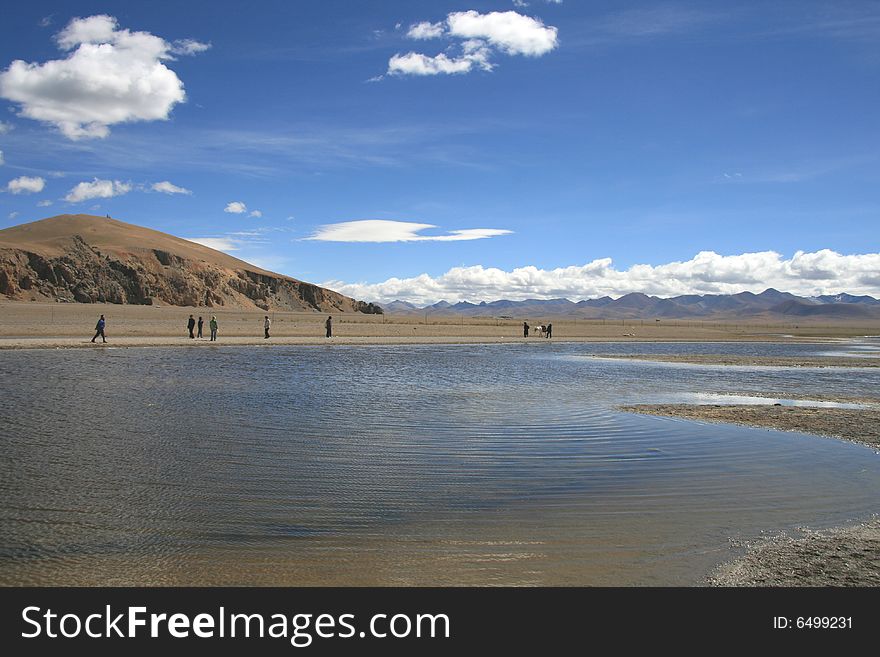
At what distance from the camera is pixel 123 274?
94625 millimetres

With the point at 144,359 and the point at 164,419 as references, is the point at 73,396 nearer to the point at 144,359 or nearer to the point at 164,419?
the point at 164,419

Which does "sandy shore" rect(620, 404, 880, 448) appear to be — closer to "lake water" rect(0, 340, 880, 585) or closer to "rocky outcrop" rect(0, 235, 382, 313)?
"lake water" rect(0, 340, 880, 585)

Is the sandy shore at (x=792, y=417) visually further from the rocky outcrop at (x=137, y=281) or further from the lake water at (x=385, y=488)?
the rocky outcrop at (x=137, y=281)

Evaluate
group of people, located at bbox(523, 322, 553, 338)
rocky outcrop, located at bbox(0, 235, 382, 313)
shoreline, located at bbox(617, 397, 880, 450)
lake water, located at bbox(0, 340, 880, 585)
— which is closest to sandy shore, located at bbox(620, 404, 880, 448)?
shoreline, located at bbox(617, 397, 880, 450)

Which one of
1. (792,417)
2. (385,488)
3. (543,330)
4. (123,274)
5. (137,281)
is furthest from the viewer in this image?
(137,281)

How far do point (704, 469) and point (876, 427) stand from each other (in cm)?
626

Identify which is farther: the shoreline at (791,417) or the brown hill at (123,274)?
the brown hill at (123,274)

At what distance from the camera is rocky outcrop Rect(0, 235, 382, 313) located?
84438mm

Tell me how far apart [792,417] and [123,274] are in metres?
96.1

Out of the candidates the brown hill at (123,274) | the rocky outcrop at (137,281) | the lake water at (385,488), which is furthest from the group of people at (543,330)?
the brown hill at (123,274)

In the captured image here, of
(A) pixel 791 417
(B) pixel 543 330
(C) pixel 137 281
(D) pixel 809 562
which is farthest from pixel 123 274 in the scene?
(D) pixel 809 562

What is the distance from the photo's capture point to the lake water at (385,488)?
18.5ft

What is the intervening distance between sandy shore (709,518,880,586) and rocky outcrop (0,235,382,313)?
91829 mm

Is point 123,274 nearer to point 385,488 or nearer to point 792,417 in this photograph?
point 792,417
